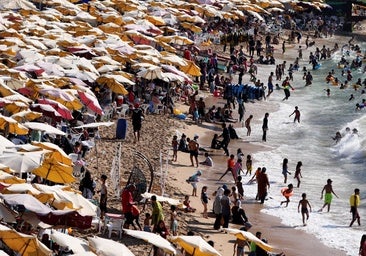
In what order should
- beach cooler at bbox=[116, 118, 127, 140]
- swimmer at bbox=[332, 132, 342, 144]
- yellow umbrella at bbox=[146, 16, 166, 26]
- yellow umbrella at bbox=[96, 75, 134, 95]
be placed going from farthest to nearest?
1. yellow umbrella at bbox=[146, 16, 166, 26]
2. swimmer at bbox=[332, 132, 342, 144]
3. yellow umbrella at bbox=[96, 75, 134, 95]
4. beach cooler at bbox=[116, 118, 127, 140]

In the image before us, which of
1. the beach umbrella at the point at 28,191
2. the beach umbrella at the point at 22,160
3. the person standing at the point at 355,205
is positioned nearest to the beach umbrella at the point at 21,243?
the beach umbrella at the point at 28,191

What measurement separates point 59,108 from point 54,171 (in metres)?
5.00

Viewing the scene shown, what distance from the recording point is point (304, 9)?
206 ft

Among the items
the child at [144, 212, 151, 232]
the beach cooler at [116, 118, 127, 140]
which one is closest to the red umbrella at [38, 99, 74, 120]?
the child at [144, 212, 151, 232]

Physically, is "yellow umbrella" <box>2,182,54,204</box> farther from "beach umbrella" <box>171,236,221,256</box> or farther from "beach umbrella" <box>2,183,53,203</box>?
"beach umbrella" <box>171,236,221,256</box>

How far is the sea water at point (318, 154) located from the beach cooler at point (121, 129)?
12.2ft

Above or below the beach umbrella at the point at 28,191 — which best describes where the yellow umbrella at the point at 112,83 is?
below

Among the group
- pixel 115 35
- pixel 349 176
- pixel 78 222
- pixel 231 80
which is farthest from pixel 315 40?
pixel 78 222

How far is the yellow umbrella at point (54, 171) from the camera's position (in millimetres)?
16234

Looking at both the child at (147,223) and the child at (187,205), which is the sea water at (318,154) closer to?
the child at (187,205)

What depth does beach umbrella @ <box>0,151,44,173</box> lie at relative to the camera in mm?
15086

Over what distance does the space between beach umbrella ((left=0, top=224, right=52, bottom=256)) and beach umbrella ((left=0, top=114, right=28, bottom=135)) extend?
19.3 feet

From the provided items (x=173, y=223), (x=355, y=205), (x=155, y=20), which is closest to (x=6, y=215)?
(x=173, y=223)

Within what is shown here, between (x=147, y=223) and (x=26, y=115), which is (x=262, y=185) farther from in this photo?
(x=26, y=115)
